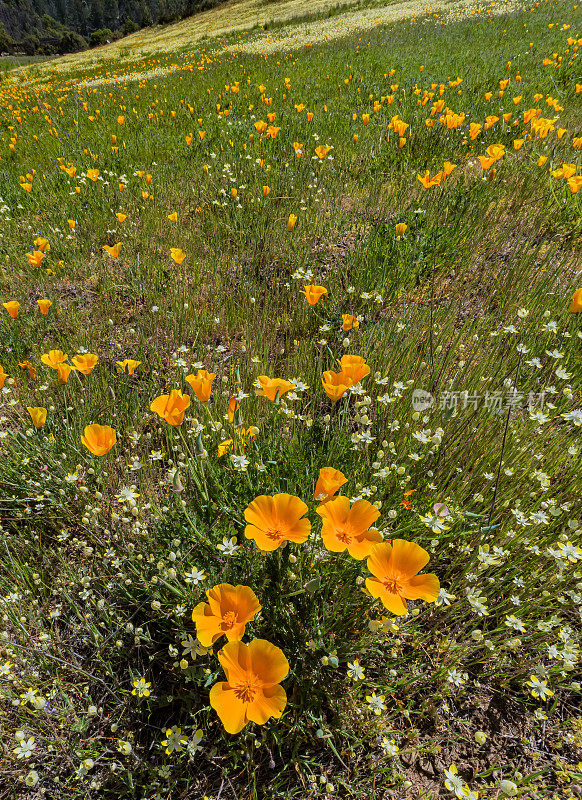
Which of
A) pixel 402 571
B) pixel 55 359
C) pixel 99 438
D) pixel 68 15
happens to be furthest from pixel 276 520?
pixel 68 15

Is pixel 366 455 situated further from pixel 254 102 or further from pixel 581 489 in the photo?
pixel 254 102

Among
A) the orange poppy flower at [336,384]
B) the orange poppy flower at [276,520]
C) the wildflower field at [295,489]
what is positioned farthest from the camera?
the orange poppy flower at [336,384]

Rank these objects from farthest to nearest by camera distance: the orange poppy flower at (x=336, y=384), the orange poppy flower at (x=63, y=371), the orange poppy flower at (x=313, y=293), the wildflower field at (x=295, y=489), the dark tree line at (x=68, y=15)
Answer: the dark tree line at (x=68, y=15)
the orange poppy flower at (x=313, y=293)
the orange poppy flower at (x=63, y=371)
the orange poppy flower at (x=336, y=384)
the wildflower field at (x=295, y=489)

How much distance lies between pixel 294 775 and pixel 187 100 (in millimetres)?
9850

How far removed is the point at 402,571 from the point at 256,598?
1.58 ft

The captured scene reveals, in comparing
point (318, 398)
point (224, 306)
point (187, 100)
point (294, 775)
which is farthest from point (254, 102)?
point (294, 775)

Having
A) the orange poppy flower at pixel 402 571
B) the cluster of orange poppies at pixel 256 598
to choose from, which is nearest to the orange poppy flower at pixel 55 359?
the cluster of orange poppies at pixel 256 598

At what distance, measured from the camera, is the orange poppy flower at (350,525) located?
1268mm

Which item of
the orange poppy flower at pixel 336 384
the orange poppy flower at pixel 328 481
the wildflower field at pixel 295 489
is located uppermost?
the orange poppy flower at pixel 336 384

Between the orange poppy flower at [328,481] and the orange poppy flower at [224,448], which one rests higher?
the orange poppy flower at [328,481]

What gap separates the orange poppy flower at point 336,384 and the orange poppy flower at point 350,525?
435 millimetres

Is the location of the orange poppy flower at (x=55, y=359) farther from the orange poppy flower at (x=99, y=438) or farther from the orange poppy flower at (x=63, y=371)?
the orange poppy flower at (x=99, y=438)

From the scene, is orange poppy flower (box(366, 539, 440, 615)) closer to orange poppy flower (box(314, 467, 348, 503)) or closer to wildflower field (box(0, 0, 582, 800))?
wildflower field (box(0, 0, 582, 800))

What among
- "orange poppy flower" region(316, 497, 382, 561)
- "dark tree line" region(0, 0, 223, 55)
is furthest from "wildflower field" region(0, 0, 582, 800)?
"dark tree line" region(0, 0, 223, 55)
